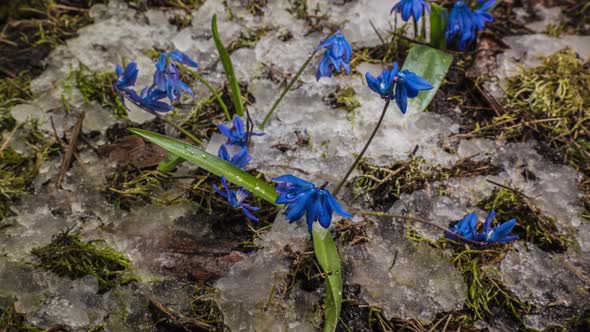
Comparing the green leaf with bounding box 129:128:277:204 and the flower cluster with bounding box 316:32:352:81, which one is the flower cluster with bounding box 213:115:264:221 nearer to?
the green leaf with bounding box 129:128:277:204

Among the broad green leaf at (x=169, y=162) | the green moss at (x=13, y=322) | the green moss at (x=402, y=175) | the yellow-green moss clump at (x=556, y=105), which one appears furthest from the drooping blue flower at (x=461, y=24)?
the green moss at (x=13, y=322)

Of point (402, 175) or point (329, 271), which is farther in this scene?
point (402, 175)

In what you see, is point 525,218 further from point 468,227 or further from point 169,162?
point 169,162

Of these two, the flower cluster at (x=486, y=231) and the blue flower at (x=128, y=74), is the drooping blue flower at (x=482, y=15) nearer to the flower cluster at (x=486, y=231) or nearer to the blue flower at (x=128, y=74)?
the flower cluster at (x=486, y=231)

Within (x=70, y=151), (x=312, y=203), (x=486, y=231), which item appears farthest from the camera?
(x=70, y=151)

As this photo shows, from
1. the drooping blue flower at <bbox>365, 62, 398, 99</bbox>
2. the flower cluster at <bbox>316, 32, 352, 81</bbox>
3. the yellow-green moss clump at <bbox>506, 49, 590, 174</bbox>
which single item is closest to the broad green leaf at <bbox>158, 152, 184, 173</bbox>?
the flower cluster at <bbox>316, 32, 352, 81</bbox>

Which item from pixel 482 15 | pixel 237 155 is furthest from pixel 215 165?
pixel 482 15

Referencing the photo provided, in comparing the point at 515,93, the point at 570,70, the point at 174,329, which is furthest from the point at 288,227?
the point at 570,70
